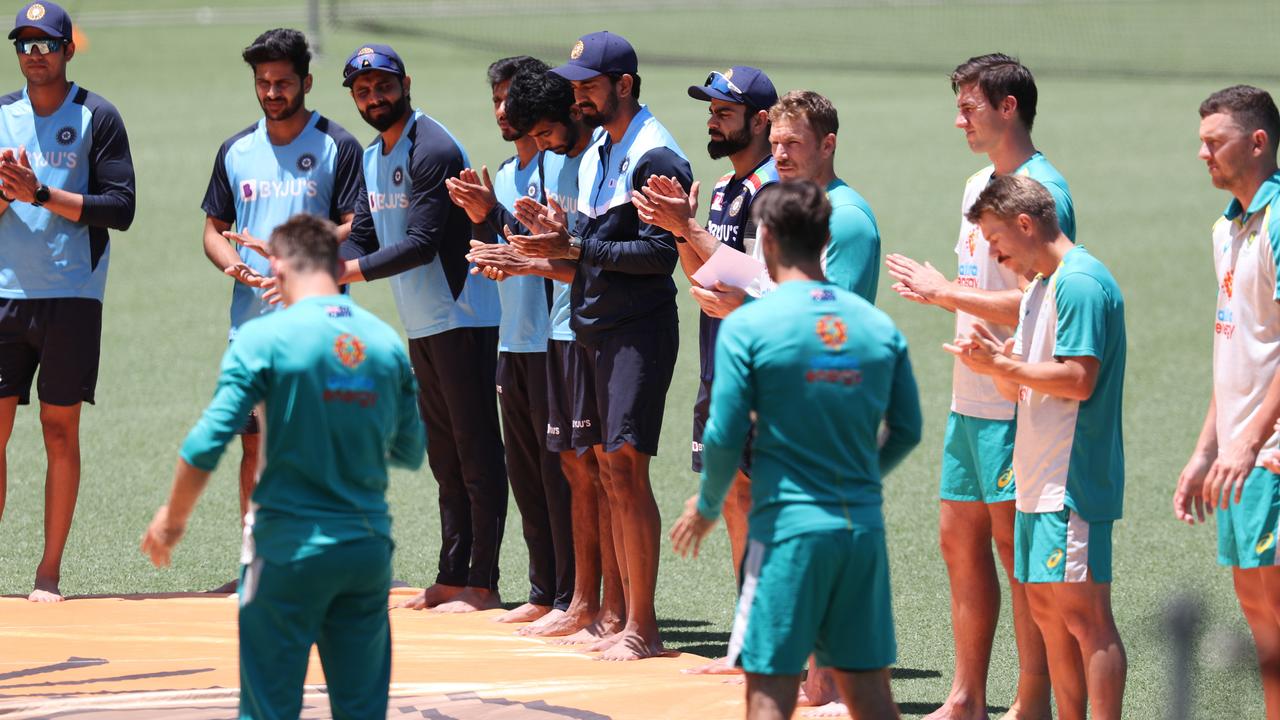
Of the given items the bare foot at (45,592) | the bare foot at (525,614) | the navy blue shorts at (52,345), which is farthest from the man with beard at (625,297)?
the bare foot at (45,592)

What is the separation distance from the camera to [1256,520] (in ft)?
19.4

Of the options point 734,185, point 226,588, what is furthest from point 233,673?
point 734,185

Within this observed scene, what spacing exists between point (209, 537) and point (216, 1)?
37519 mm

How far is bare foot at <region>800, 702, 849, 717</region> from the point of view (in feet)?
22.0

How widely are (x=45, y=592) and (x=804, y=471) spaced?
5.21 metres

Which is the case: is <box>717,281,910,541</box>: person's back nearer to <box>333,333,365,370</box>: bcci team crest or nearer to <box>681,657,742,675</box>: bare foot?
<box>333,333,365,370</box>: bcci team crest

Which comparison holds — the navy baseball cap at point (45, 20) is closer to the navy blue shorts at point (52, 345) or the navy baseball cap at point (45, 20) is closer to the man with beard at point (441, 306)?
the navy blue shorts at point (52, 345)

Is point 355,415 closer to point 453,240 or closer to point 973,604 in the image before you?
point 973,604

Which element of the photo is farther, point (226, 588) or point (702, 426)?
point (226, 588)

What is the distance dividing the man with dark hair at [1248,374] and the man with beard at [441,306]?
4.04m

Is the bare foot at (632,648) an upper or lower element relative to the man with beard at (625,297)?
lower

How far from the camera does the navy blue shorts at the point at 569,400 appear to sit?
794 cm

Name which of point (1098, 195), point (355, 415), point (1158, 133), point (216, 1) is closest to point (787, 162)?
point (355, 415)

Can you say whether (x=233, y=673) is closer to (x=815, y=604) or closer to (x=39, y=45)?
(x=815, y=604)
